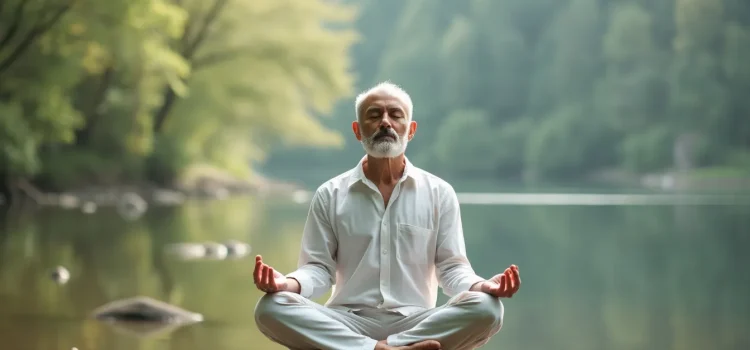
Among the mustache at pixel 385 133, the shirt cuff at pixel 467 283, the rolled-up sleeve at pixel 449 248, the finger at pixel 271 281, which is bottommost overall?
the shirt cuff at pixel 467 283

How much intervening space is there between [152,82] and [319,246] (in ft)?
39.7

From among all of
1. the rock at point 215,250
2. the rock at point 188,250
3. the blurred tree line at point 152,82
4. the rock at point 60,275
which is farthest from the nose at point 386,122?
the blurred tree line at point 152,82

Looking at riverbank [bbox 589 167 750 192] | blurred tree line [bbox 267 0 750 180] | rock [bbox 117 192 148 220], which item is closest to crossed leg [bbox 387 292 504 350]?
rock [bbox 117 192 148 220]

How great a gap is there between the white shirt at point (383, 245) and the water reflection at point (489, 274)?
1.24 m

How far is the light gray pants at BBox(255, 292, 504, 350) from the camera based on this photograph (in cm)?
256

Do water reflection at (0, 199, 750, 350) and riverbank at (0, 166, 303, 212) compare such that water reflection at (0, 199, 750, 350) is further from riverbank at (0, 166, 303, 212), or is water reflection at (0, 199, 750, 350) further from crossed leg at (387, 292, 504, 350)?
riverbank at (0, 166, 303, 212)

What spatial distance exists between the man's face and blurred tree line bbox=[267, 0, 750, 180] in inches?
905

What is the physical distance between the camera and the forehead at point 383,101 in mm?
2752

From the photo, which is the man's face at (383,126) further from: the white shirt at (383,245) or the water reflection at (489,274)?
the water reflection at (489,274)

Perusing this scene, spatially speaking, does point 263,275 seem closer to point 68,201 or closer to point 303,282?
point 303,282

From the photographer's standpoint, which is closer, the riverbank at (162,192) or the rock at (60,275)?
the rock at (60,275)

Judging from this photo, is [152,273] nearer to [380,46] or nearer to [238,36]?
[238,36]

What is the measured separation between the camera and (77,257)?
6.85m

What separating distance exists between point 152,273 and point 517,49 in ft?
82.7
